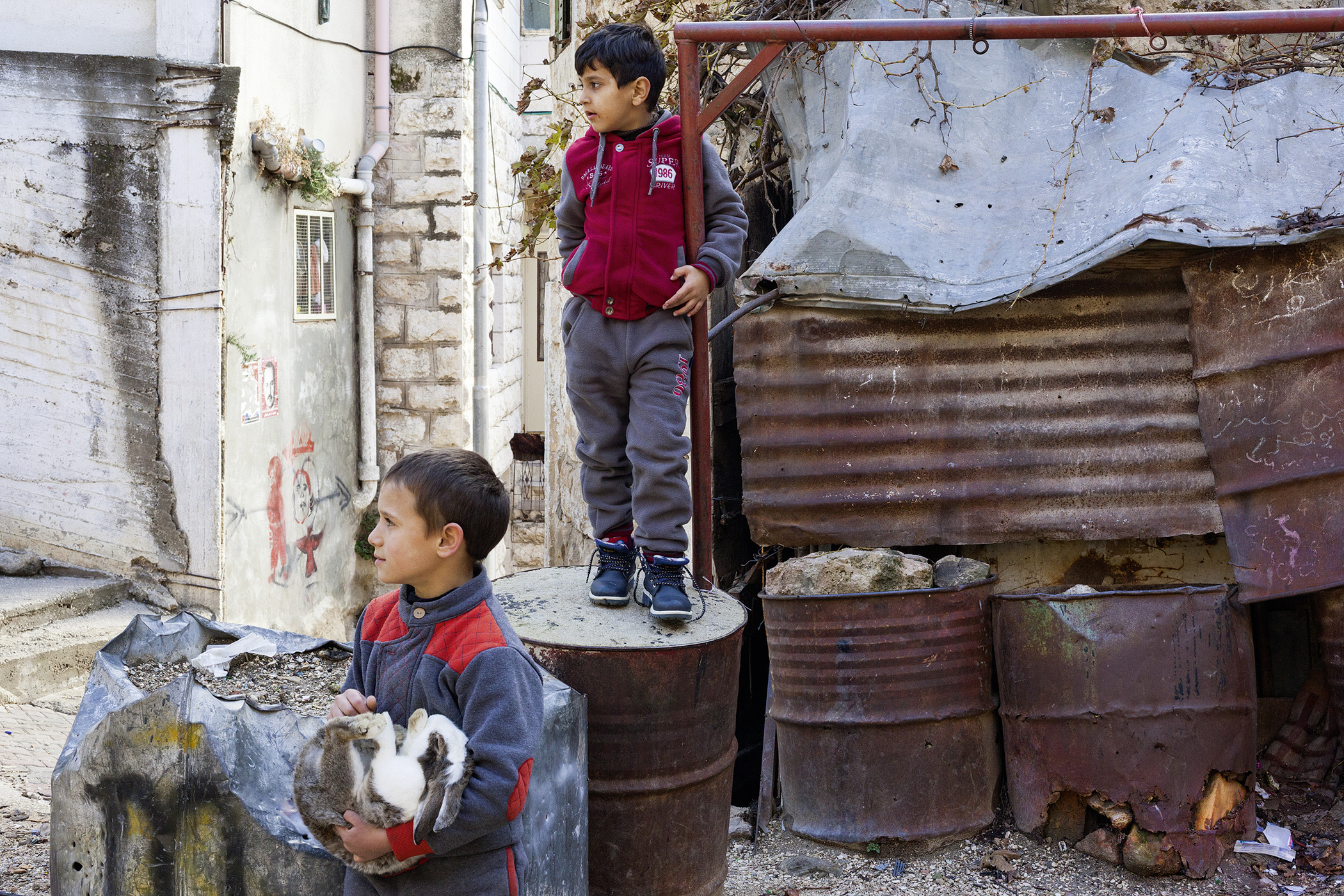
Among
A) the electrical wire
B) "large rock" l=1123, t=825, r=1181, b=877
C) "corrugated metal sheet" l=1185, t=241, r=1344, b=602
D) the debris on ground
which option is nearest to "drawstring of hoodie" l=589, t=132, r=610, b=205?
"corrugated metal sheet" l=1185, t=241, r=1344, b=602

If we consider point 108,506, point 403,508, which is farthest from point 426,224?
point 403,508

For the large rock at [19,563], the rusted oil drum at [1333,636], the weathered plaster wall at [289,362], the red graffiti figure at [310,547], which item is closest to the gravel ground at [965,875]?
the rusted oil drum at [1333,636]

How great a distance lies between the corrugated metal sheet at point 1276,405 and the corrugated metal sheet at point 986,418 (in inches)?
4.8


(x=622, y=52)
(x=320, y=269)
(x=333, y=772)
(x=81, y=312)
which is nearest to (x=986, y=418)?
(x=622, y=52)

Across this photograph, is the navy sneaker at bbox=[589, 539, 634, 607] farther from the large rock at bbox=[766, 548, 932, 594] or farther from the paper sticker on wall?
the paper sticker on wall

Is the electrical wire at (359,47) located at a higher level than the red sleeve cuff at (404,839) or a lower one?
higher

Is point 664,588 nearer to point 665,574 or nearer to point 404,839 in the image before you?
point 665,574

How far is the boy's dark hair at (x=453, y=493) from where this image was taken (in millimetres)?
1923

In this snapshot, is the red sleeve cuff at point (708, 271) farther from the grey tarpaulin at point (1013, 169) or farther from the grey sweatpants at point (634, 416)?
the grey tarpaulin at point (1013, 169)

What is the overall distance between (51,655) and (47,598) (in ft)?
1.37

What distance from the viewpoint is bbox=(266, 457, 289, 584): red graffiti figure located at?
7012mm

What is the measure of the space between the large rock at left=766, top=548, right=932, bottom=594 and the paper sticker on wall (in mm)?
4030

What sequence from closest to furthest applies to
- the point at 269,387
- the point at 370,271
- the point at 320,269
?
the point at 269,387
the point at 320,269
the point at 370,271

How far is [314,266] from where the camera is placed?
25.6 feet
